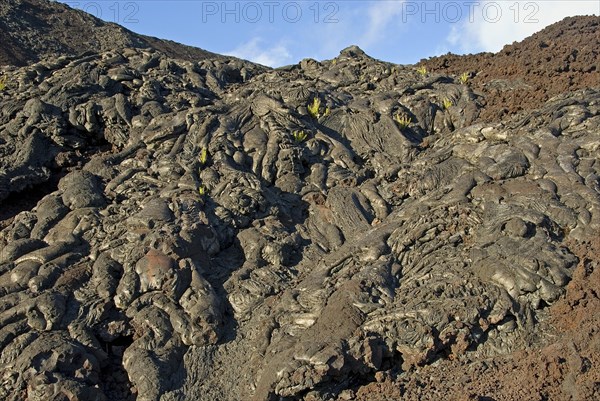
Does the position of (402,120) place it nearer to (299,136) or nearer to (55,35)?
(299,136)

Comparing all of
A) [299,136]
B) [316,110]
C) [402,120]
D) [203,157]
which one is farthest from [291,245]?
[402,120]

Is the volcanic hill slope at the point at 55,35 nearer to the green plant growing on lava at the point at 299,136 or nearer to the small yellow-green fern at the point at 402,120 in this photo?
the green plant growing on lava at the point at 299,136

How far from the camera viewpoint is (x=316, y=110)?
14102 millimetres

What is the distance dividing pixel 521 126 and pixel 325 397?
7210 millimetres

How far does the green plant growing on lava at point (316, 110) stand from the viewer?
556 inches

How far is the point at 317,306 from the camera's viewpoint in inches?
358

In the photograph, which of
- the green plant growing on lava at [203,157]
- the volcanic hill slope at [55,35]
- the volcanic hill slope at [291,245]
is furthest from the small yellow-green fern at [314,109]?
the volcanic hill slope at [55,35]

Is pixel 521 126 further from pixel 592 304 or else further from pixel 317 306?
pixel 317 306

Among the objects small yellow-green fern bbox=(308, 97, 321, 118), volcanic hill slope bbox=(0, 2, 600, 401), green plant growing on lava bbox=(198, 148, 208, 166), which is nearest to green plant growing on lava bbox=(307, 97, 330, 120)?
small yellow-green fern bbox=(308, 97, 321, 118)

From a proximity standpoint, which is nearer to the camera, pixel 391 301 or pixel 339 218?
pixel 391 301

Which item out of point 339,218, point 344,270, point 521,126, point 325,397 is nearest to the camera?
point 325,397

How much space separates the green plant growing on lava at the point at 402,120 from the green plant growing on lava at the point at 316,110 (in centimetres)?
155

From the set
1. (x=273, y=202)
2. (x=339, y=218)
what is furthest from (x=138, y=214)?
(x=339, y=218)

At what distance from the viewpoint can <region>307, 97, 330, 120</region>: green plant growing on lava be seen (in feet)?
46.3
